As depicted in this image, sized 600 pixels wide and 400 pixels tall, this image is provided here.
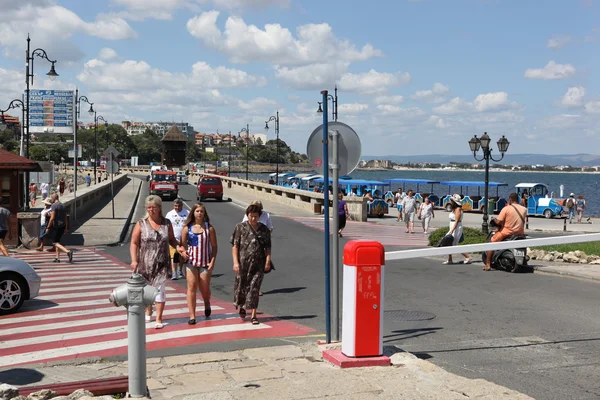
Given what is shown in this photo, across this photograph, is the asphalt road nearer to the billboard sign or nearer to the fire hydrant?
the fire hydrant

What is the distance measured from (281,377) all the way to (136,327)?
162 cm

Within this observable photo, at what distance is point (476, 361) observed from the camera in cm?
743

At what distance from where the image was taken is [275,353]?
7.49m

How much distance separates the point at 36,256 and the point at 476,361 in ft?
45.6

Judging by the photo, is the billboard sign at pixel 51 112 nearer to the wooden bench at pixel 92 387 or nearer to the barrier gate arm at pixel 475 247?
the barrier gate arm at pixel 475 247

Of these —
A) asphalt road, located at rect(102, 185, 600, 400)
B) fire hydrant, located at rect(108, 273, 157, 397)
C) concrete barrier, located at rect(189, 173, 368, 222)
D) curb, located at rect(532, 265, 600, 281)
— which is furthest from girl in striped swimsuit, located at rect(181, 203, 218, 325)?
concrete barrier, located at rect(189, 173, 368, 222)

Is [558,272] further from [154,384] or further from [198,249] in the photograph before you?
[154,384]

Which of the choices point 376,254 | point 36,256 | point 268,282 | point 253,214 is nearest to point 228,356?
point 376,254

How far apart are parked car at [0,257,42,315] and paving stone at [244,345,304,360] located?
182 inches

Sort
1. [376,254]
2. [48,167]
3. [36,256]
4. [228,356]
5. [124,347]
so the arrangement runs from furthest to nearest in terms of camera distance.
→ [48,167] → [36,256] → [124,347] → [228,356] → [376,254]

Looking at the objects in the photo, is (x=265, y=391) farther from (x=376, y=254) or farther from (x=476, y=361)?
(x=476, y=361)

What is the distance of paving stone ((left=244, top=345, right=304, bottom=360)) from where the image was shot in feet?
24.0

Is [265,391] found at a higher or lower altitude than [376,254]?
lower

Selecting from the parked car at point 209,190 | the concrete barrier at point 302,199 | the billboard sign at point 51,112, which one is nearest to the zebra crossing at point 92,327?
the concrete barrier at point 302,199
